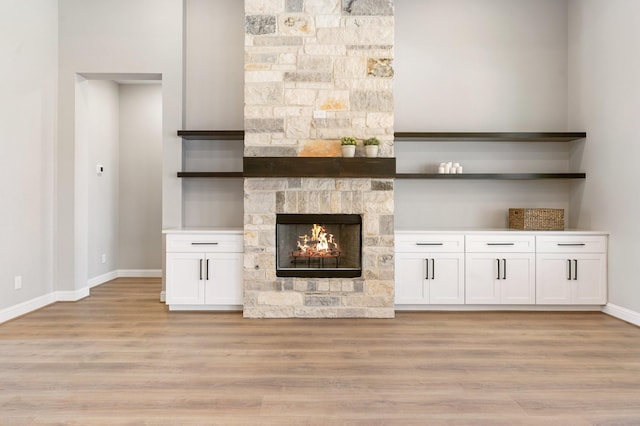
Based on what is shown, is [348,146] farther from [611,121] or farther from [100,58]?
[100,58]

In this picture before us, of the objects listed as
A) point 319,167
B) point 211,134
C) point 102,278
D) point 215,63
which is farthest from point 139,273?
point 319,167

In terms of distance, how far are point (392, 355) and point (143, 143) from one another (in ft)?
16.9

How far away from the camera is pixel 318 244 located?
4.39m

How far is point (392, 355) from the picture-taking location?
312 centimetres

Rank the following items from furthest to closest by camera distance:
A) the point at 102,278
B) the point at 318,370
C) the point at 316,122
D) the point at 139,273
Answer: the point at 139,273
the point at 102,278
the point at 316,122
the point at 318,370

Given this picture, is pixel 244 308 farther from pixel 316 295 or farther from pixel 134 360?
pixel 134 360

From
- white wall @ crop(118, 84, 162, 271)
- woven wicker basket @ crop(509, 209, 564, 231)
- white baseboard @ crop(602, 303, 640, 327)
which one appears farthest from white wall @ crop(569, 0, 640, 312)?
white wall @ crop(118, 84, 162, 271)

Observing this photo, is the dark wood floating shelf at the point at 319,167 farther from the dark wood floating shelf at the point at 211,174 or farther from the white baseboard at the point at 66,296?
the white baseboard at the point at 66,296

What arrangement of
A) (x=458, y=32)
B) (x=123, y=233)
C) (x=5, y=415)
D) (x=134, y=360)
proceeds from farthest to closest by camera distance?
(x=123, y=233)
(x=458, y=32)
(x=134, y=360)
(x=5, y=415)

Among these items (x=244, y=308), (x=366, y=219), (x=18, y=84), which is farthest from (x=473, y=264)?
(x=18, y=84)

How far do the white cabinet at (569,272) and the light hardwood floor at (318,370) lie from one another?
0.70ft

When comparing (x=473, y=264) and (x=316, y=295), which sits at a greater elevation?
(x=473, y=264)

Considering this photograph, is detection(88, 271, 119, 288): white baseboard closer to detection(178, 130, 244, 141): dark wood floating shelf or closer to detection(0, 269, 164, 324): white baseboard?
detection(0, 269, 164, 324): white baseboard

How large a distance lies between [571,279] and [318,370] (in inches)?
121
